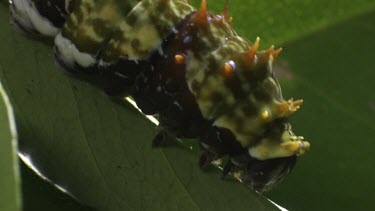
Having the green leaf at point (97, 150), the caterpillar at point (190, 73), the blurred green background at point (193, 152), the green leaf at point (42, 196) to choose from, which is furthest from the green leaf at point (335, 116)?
the green leaf at point (42, 196)

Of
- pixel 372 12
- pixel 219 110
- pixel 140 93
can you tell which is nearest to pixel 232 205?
pixel 219 110

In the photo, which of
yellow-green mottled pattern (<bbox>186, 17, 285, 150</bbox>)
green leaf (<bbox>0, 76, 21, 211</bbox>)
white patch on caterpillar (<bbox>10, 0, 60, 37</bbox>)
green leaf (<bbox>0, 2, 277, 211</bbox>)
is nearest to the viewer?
green leaf (<bbox>0, 76, 21, 211</bbox>)

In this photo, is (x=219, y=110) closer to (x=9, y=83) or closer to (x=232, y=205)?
(x=232, y=205)

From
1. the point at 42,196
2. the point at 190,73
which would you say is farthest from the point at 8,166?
the point at 190,73

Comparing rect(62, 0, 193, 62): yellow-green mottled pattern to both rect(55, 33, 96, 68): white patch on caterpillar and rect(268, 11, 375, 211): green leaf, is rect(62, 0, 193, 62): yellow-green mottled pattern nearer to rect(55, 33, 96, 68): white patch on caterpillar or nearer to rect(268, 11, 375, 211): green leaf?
rect(55, 33, 96, 68): white patch on caterpillar

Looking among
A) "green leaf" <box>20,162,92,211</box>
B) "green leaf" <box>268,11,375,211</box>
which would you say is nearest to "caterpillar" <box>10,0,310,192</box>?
"green leaf" <box>268,11,375,211</box>

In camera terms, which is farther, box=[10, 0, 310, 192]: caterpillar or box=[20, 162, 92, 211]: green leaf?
box=[10, 0, 310, 192]: caterpillar
